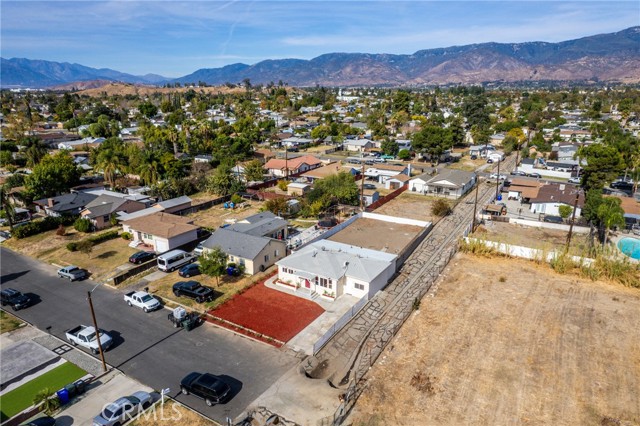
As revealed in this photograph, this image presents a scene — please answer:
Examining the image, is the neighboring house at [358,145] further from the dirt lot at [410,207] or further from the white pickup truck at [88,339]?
the white pickup truck at [88,339]

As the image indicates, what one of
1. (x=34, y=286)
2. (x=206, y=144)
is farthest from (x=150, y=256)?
(x=206, y=144)

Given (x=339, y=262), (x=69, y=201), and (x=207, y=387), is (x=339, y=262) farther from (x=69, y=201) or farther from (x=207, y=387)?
(x=69, y=201)

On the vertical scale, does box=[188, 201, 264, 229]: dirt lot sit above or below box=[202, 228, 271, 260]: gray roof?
below

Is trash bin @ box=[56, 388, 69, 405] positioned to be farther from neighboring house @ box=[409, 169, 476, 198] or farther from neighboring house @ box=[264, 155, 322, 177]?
neighboring house @ box=[264, 155, 322, 177]

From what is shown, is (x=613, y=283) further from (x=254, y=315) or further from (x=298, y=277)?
(x=254, y=315)

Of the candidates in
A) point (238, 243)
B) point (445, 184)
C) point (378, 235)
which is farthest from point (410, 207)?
point (238, 243)

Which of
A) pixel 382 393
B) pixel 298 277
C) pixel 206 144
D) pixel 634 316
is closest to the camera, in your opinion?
pixel 382 393

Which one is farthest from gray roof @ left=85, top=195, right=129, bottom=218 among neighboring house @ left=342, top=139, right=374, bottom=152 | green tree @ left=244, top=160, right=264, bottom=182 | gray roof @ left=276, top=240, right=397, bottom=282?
neighboring house @ left=342, top=139, right=374, bottom=152
